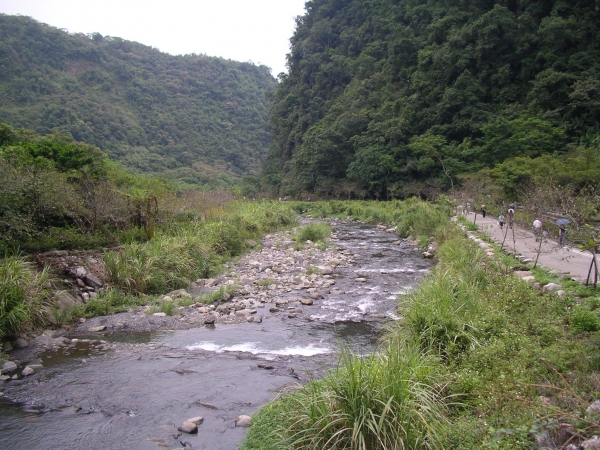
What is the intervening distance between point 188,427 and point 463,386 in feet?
10.8

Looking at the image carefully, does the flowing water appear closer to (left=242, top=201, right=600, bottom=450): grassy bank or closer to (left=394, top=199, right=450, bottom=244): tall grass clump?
(left=242, top=201, right=600, bottom=450): grassy bank

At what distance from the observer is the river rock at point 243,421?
5.08 m

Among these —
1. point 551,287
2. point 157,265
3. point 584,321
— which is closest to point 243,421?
point 584,321

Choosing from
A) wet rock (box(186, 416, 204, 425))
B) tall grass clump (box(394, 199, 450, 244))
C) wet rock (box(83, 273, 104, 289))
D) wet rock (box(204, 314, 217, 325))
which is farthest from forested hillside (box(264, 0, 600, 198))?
wet rock (box(186, 416, 204, 425))

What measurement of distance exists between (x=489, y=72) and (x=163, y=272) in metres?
40.3

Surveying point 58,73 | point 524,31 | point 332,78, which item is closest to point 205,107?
point 58,73

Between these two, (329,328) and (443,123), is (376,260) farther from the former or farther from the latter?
(443,123)

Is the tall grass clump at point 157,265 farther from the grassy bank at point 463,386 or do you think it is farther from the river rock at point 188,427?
the grassy bank at point 463,386

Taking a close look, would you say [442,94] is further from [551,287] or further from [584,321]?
[584,321]

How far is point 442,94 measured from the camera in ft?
139

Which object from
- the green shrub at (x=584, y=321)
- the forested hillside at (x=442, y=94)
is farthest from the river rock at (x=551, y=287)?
the forested hillside at (x=442, y=94)

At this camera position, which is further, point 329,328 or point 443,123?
point 443,123

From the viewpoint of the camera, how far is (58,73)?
64.4 m

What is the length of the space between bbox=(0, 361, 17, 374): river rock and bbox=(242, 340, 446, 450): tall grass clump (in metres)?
4.83
